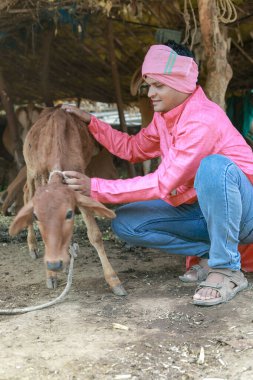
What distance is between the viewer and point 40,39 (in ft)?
23.0

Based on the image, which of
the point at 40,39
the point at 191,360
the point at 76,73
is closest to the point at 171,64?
the point at 191,360

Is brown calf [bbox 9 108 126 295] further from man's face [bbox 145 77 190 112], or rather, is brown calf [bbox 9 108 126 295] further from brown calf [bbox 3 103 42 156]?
brown calf [bbox 3 103 42 156]

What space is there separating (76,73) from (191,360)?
6567 millimetres

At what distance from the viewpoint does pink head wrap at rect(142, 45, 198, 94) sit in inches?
141

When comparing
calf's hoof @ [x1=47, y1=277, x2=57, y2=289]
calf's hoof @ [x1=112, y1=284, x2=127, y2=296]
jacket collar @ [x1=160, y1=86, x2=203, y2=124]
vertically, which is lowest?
calf's hoof @ [x1=47, y1=277, x2=57, y2=289]

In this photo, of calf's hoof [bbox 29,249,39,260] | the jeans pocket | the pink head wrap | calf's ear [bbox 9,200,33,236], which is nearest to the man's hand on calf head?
calf's ear [bbox 9,200,33,236]

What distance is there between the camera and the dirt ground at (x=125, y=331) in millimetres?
2664

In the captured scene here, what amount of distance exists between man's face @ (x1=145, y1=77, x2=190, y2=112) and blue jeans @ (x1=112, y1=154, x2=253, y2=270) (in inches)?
17.7

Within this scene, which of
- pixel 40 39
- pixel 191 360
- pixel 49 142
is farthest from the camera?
pixel 40 39

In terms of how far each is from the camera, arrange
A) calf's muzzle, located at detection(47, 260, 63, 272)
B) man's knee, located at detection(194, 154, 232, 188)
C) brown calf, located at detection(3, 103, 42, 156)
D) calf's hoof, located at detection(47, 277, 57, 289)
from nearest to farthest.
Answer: calf's muzzle, located at detection(47, 260, 63, 272)
man's knee, located at detection(194, 154, 232, 188)
calf's hoof, located at detection(47, 277, 57, 289)
brown calf, located at detection(3, 103, 42, 156)

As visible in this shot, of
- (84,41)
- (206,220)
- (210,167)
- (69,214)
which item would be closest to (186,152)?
(210,167)

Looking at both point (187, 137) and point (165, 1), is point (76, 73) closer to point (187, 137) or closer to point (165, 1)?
point (165, 1)

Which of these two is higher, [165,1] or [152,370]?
[165,1]

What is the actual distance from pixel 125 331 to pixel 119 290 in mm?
701
